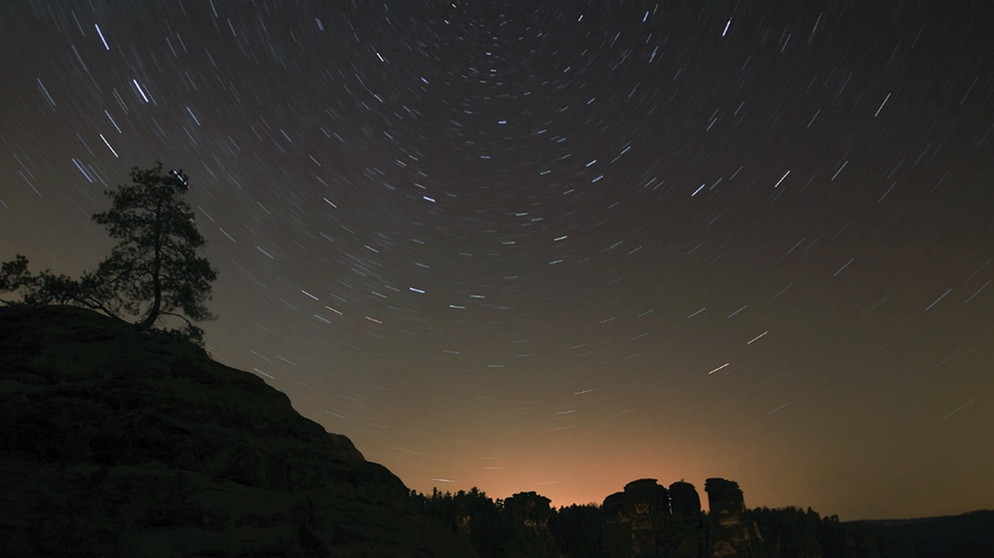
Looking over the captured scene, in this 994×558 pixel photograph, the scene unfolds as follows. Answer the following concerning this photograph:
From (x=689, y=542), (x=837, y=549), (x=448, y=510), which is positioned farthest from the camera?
(x=837, y=549)

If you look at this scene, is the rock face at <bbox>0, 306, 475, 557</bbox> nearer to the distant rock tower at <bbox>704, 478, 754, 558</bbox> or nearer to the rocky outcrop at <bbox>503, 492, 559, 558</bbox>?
the rocky outcrop at <bbox>503, 492, 559, 558</bbox>

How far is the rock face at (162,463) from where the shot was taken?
28.6ft

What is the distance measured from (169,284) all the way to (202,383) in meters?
9.64

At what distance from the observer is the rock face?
870cm

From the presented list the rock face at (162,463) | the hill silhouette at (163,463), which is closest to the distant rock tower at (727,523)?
the hill silhouette at (163,463)

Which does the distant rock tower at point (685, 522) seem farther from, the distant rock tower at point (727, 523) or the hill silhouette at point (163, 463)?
the hill silhouette at point (163, 463)

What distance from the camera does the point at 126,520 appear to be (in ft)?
28.9

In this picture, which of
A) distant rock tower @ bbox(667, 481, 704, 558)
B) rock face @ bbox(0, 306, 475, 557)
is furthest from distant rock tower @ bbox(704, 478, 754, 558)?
rock face @ bbox(0, 306, 475, 557)

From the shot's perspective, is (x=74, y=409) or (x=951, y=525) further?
(x=951, y=525)

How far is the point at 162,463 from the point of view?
10234 mm

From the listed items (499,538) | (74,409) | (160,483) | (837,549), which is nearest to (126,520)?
(160,483)

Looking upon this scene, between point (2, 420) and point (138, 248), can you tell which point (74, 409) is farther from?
point (138, 248)

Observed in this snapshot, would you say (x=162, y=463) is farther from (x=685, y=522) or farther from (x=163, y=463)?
(x=685, y=522)

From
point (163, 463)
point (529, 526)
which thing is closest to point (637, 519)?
point (529, 526)
